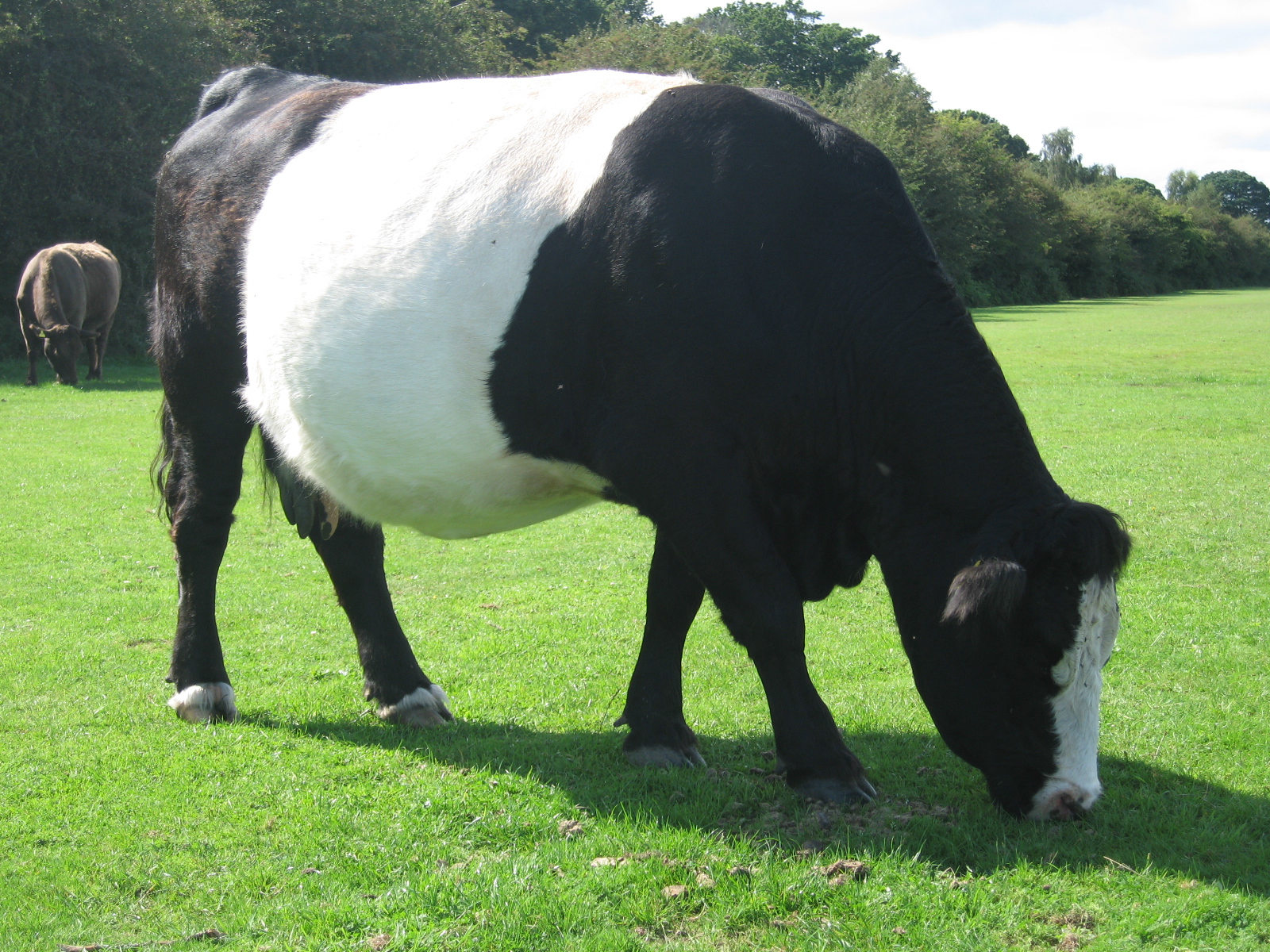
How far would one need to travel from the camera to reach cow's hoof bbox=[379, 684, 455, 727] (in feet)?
16.1

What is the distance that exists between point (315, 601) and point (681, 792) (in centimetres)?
411

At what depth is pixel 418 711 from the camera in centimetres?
493

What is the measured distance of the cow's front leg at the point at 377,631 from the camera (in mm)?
4957

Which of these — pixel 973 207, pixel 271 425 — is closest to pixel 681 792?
pixel 271 425

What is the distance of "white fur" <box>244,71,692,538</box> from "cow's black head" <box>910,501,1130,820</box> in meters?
1.50

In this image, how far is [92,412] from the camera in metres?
16.8

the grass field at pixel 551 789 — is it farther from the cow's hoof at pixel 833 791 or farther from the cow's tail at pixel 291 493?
the cow's tail at pixel 291 493

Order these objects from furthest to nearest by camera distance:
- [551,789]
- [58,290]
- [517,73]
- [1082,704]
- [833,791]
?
[517,73] < [58,290] < [551,789] < [833,791] < [1082,704]

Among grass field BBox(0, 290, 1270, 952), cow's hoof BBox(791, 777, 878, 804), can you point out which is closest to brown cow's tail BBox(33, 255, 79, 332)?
grass field BBox(0, 290, 1270, 952)

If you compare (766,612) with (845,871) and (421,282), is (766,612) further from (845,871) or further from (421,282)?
(421,282)

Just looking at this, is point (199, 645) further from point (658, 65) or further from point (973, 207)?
point (973, 207)

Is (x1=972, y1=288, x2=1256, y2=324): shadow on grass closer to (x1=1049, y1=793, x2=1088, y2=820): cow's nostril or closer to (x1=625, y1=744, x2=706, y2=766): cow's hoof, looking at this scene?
(x1=625, y1=744, x2=706, y2=766): cow's hoof

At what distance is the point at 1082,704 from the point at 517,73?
147 feet

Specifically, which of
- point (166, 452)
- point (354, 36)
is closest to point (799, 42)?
point (354, 36)
